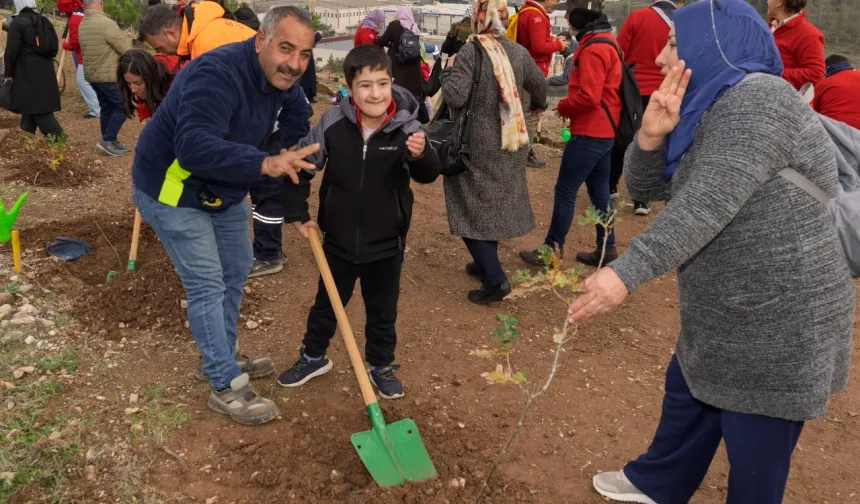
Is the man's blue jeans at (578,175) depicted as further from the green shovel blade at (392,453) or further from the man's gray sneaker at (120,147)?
the man's gray sneaker at (120,147)

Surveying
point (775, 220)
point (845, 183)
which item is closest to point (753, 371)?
point (775, 220)

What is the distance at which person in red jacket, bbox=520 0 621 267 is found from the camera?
425cm

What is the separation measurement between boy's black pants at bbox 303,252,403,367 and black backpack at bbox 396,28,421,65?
4.63m

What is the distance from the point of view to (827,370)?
1.90m

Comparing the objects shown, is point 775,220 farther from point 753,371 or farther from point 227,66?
point 227,66

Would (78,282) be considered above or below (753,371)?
below

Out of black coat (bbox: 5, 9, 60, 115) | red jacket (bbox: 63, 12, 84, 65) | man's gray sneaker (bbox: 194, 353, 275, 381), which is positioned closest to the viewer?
man's gray sneaker (bbox: 194, 353, 275, 381)

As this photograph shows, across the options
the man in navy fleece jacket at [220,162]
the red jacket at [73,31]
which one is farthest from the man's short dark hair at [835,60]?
the red jacket at [73,31]

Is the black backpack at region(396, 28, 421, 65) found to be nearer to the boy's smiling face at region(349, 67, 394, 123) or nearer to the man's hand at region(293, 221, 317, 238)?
the boy's smiling face at region(349, 67, 394, 123)

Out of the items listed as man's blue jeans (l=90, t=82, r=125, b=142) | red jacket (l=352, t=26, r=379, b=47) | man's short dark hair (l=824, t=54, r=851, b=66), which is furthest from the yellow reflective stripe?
red jacket (l=352, t=26, r=379, b=47)

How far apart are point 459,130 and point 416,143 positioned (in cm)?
128

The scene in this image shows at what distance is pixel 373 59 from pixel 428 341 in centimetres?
182

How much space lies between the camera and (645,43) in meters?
5.44

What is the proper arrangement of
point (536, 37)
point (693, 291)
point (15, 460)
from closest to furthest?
point (693, 291) < point (15, 460) < point (536, 37)
